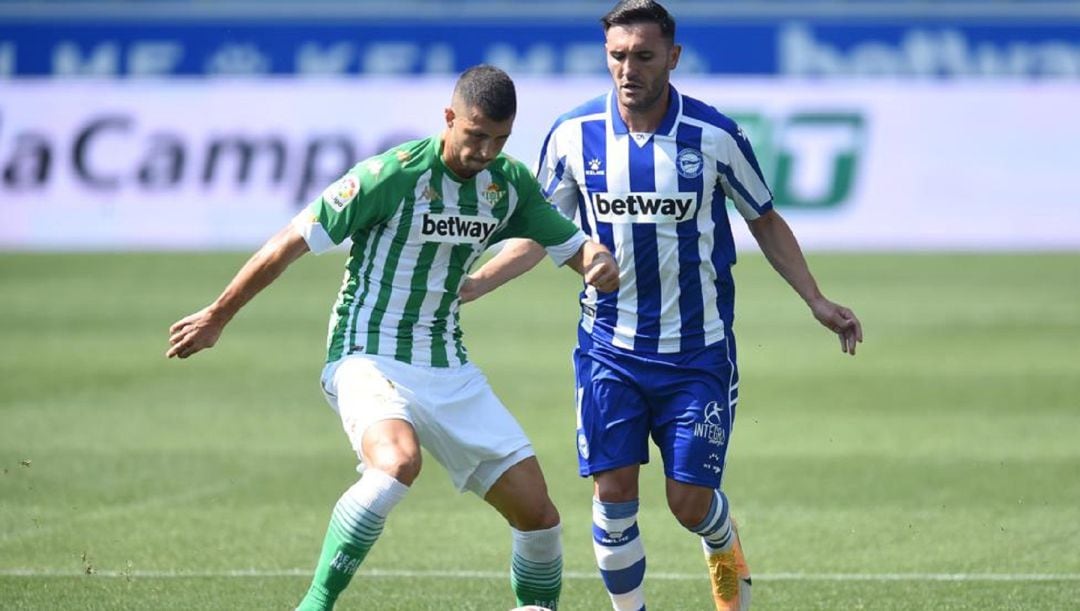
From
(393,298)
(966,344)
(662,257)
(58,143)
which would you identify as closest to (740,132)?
(662,257)

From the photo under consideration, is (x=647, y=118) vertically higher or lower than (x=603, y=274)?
higher

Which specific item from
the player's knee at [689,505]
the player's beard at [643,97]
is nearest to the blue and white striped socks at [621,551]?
the player's knee at [689,505]

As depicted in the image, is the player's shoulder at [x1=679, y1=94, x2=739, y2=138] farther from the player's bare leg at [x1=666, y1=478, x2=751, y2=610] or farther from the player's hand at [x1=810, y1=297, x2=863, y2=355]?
the player's bare leg at [x1=666, y1=478, x2=751, y2=610]

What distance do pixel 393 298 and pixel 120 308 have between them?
11.9 m

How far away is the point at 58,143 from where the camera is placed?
21.0 metres

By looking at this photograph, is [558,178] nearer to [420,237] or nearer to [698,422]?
[420,237]

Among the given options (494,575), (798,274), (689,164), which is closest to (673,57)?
(689,164)

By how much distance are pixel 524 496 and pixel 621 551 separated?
19.5 inches

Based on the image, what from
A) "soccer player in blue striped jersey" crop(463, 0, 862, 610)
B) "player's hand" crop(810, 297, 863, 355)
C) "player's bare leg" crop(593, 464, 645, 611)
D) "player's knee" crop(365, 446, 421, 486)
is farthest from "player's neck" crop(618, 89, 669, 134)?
"player's knee" crop(365, 446, 421, 486)

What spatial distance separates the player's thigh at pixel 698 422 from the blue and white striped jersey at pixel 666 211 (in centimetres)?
12

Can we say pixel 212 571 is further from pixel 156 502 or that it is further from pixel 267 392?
pixel 267 392

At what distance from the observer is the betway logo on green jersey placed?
245 inches

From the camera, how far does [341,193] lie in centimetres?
606

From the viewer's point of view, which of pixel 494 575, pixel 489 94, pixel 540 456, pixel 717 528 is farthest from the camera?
pixel 540 456
